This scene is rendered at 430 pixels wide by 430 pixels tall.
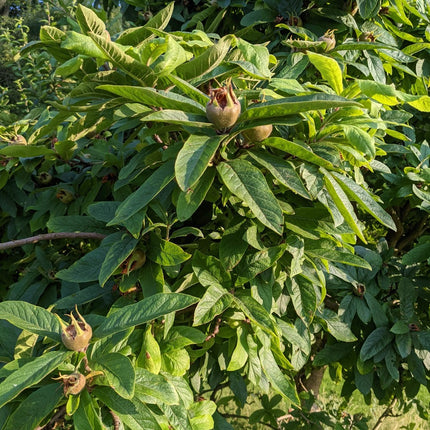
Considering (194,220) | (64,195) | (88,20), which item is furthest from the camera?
(64,195)

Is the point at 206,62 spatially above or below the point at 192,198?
above

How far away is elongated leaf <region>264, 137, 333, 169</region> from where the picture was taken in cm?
92

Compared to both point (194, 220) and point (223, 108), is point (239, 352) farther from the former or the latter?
point (223, 108)

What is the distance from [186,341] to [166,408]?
0.19 m

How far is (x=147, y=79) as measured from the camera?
3.43ft

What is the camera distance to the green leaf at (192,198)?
36.7 inches

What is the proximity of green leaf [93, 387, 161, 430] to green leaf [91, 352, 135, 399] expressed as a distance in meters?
0.03

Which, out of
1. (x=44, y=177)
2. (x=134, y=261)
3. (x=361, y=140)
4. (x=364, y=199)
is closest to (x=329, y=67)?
(x=361, y=140)

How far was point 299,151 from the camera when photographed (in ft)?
3.05

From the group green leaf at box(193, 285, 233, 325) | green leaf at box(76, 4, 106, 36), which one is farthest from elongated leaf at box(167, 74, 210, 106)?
green leaf at box(193, 285, 233, 325)

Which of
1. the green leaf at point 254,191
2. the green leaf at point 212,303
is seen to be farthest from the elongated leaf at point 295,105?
the green leaf at point 212,303

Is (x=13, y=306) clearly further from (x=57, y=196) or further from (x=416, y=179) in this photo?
(x=416, y=179)

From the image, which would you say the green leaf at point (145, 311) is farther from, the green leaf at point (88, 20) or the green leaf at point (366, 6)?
the green leaf at point (366, 6)

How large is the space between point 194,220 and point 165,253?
31cm
